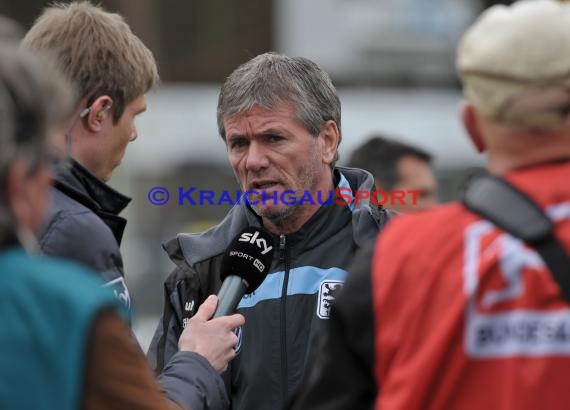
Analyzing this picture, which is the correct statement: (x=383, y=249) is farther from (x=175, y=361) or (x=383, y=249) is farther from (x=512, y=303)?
(x=175, y=361)

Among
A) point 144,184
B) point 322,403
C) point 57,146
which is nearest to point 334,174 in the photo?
point 322,403

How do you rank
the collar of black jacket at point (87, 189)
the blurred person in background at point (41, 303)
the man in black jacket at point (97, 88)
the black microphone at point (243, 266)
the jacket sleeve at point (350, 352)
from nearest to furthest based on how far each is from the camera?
the blurred person in background at point (41, 303)
the jacket sleeve at point (350, 352)
the collar of black jacket at point (87, 189)
the man in black jacket at point (97, 88)
the black microphone at point (243, 266)

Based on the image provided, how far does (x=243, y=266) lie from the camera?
382 cm

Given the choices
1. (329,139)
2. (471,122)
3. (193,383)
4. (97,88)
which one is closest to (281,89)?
(329,139)

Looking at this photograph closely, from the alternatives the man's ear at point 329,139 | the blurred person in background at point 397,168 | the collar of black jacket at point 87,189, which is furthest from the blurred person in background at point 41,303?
the blurred person in background at point 397,168

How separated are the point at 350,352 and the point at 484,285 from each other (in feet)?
1.08

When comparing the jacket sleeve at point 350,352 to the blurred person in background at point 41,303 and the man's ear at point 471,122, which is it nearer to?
the man's ear at point 471,122

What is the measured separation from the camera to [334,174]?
4.43m

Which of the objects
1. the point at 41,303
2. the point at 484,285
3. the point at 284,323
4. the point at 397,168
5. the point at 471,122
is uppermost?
the point at 471,122

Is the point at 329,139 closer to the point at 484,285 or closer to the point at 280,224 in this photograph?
the point at 280,224

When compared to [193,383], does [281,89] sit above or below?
above

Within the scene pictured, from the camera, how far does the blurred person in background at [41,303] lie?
6.81ft

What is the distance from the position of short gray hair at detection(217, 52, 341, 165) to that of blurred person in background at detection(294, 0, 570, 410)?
1724 mm

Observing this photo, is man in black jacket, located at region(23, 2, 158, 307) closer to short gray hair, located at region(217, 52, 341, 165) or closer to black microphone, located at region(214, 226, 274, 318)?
black microphone, located at region(214, 226, 274, 318)
